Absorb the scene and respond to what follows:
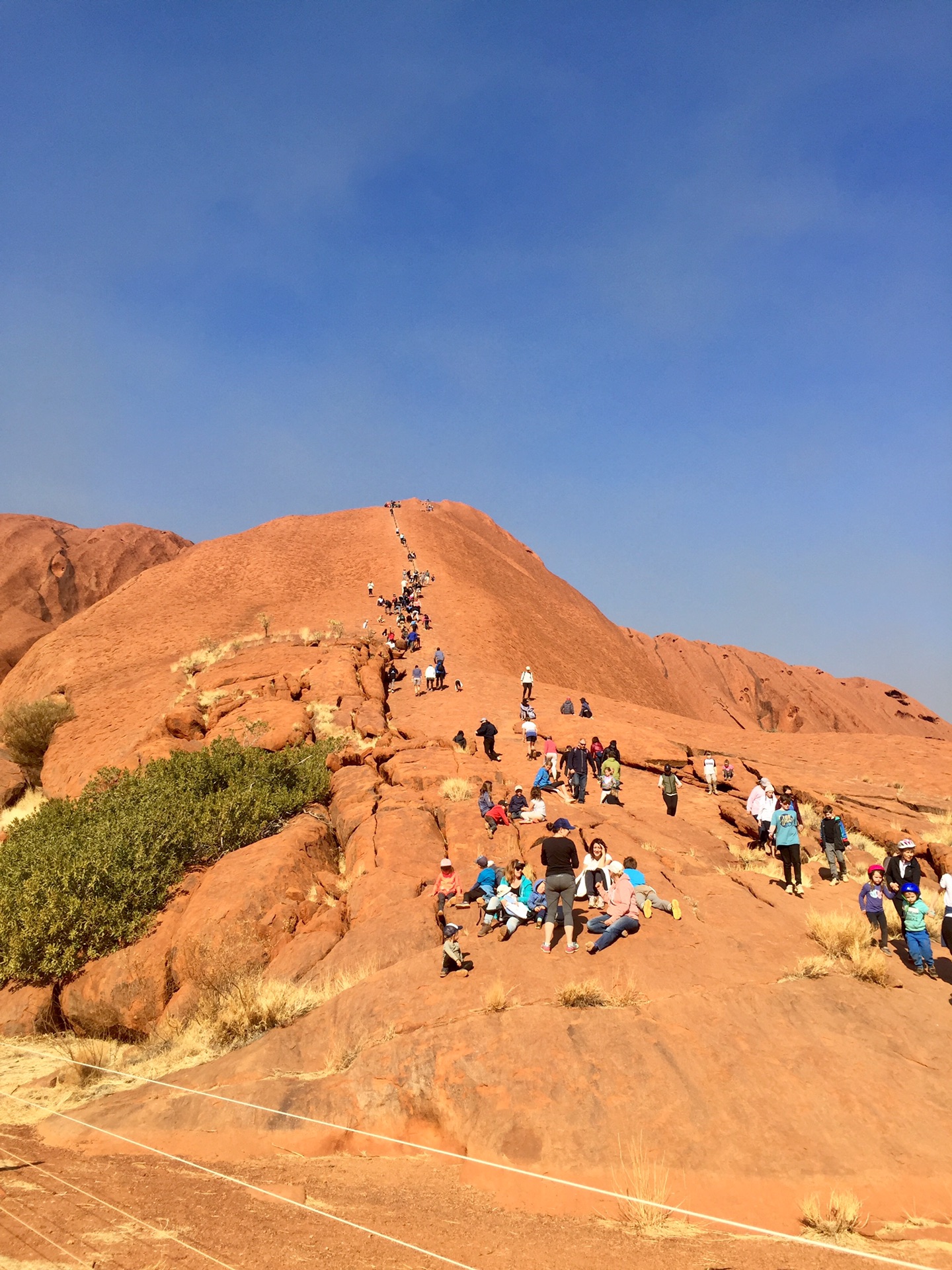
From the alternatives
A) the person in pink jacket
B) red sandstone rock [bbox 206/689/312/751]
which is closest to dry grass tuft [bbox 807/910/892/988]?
the person in pink jacket

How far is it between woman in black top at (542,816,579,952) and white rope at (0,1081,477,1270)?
15.8 feet

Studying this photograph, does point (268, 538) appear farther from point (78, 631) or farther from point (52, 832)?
point (52, 832)

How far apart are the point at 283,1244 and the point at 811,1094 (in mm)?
5427

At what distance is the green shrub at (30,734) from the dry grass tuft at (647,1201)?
25.6m

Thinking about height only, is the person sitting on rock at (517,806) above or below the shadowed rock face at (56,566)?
below

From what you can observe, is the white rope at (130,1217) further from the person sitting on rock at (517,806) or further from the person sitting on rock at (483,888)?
the person sitting on rock at (517,806)

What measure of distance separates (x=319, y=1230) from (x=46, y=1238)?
2.06 metres

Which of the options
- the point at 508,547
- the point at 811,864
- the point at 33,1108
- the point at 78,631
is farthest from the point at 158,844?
the point at 508,547

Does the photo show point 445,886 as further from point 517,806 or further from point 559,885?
point 517,806

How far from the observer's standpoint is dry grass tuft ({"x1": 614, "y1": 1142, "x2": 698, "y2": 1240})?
20.5ft

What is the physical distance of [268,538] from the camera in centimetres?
5794

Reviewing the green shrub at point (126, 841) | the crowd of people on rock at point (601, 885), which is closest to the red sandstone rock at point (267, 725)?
the green shrub at point (126, 841)

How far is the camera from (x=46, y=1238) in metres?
5.74

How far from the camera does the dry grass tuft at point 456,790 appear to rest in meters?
17.1
